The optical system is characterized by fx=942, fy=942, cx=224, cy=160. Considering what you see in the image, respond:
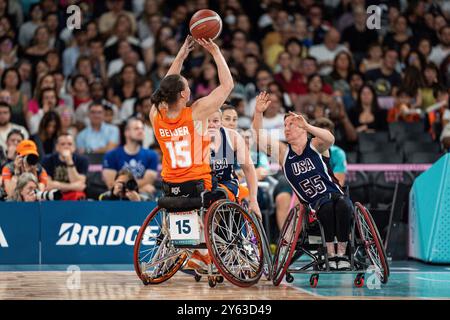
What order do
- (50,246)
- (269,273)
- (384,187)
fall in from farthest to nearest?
(384,187)
(50,246)
(269,273)

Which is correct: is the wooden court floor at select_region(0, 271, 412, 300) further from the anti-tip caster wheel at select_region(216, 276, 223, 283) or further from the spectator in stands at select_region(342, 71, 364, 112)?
the spectator in stands at select_region(342, 71, 364, 112)

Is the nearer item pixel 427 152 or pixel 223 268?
pixel 223 268

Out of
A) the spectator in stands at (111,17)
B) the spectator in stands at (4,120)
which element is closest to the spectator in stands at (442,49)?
the spectator in stands at (111,17)

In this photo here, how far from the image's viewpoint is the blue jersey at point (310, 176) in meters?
8.32

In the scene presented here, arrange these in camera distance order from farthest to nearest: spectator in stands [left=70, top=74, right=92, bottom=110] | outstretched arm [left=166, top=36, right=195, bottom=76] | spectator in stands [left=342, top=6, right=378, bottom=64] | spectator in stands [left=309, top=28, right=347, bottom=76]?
spectator in stands [left=342, top=6, right=378, bottom=64] < spectator in stands [left=309, top=28, right=347, bottom=76] < spectator in stands [left=70, top=74, right=92, bottom=110] < outstretched arm [left=166, top=36, right=195, bottom=76]

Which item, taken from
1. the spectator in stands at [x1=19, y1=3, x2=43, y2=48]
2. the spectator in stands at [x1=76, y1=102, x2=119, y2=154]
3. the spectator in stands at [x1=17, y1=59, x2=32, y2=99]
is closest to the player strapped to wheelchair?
the spectator in stands at [x1=76, y1=102, x2=119, y2=154]

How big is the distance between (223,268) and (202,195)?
→ 2.37 ft

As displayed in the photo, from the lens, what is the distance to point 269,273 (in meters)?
8.15

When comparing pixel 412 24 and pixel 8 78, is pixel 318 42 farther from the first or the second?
pixel 8 78

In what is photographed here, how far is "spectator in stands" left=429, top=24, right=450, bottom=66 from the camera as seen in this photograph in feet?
52.4

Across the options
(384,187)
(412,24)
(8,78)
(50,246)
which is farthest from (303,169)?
(412,24)

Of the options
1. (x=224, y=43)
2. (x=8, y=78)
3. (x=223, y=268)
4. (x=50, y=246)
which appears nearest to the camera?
(x=223, y=268)

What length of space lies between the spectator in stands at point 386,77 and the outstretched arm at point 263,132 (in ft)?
22.5

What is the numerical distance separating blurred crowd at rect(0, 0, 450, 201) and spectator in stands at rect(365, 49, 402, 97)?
0.02 metres
